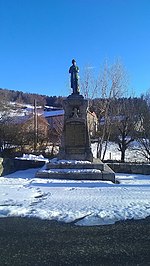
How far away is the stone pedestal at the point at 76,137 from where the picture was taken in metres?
13.8

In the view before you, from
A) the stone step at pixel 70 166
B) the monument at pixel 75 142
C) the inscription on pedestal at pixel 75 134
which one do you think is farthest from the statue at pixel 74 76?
the stone step at pixel 70 166

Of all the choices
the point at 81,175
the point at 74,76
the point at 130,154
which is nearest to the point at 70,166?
the point at 81,175

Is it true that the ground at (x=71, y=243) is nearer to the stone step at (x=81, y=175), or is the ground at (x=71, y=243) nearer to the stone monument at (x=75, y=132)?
the stone step at (x=81, y=175)

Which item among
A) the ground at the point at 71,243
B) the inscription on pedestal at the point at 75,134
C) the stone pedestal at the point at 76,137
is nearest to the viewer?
the ground at the point at 71,243

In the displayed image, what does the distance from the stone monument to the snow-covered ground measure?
12.4ft

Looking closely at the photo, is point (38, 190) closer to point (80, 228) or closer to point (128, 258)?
point (80, 228)

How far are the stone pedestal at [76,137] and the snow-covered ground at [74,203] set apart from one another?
3784 millimetres

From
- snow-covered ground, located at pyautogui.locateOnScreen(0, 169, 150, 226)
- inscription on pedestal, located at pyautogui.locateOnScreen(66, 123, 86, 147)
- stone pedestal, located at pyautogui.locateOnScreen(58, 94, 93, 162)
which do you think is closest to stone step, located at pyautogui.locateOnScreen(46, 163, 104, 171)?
stone pedestal, located at pyautogui.locateOnScreen(58, 94, 93, 162)

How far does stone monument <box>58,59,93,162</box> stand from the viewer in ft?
45.2

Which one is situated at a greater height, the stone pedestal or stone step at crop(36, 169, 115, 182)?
→ the stone pedestal

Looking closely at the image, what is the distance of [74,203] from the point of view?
23.1 feet

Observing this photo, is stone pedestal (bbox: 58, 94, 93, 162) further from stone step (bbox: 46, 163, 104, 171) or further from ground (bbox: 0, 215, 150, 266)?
ground (bbox: 0, 215, 150, 266)

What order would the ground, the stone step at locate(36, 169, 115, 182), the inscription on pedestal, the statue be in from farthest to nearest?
the statue < the inscription on pedestal < the stone step at locate(36, 169, 115, 182) < the ground

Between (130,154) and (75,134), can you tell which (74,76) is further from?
(130,154)
